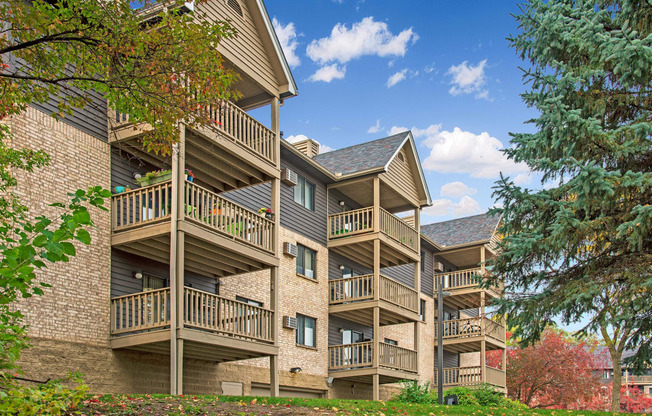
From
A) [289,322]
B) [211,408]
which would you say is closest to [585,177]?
[211,408]

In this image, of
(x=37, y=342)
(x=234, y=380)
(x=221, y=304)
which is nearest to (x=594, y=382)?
(x=234, y=380)

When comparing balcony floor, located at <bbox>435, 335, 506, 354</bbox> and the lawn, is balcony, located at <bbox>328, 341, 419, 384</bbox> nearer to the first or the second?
balcony floor, located at <bbox>435, 335, 506, 354</bbox>

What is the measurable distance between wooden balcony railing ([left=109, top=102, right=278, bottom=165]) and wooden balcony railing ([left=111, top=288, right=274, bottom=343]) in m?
4.14

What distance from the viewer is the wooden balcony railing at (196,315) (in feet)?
51.3

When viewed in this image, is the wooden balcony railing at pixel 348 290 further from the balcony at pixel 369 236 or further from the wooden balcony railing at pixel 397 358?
the wooden balcony railing at pixel 397 358

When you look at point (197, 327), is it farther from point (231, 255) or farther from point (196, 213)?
point (231, 255)

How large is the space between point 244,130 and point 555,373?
3598 cm

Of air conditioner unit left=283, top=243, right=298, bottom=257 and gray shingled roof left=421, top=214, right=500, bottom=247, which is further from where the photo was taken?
gray shingled roof left=421, top=214, right=500, bottom=247

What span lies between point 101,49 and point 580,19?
1020cm

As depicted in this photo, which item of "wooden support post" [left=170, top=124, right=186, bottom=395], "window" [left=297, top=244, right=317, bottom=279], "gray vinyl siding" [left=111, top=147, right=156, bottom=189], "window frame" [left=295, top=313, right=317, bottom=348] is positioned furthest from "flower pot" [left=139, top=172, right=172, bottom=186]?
"window frame" [left=295, top=313, right=317, bottom=348]

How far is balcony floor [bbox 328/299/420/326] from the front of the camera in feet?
83.0

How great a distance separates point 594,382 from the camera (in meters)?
47.3

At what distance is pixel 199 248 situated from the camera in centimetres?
1739

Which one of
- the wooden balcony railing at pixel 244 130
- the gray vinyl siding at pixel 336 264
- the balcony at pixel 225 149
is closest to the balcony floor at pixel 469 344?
the gray vinyl siding at pixel 336 264
